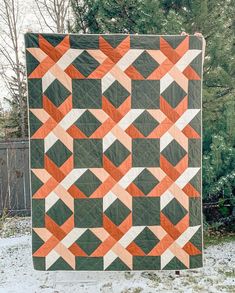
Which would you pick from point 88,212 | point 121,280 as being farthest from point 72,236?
point 121,280

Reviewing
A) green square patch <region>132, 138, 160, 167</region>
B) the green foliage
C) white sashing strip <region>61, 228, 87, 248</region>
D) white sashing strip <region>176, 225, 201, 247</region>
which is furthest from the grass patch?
white sashing strip <region>61, 228, 87, 248</region>

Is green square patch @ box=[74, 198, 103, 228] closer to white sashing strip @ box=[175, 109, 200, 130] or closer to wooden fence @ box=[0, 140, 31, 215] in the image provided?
white sashing strip @ box=[175, 109, 200, 130]

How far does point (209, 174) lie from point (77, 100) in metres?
1.25

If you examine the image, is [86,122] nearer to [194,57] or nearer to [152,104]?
[152,104]

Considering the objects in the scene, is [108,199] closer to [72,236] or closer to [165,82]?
[72,236]

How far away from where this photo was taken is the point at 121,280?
2.46 m

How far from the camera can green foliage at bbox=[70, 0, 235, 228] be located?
266 cm

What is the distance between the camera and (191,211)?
2178 millimetres

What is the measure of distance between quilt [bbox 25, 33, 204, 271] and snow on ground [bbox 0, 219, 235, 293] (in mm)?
273

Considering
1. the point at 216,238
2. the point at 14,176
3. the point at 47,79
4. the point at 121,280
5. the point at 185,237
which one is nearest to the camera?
the point at 47,79

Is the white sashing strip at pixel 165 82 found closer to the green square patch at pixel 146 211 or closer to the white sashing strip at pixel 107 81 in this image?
the white sashing strip at pixel 107 81

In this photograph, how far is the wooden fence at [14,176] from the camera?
4516mm

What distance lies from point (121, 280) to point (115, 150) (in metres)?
1.03

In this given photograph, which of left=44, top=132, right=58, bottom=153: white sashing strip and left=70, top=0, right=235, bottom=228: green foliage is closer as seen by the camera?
left=44, top=132, right=58, bottom=153: white sashing strip
